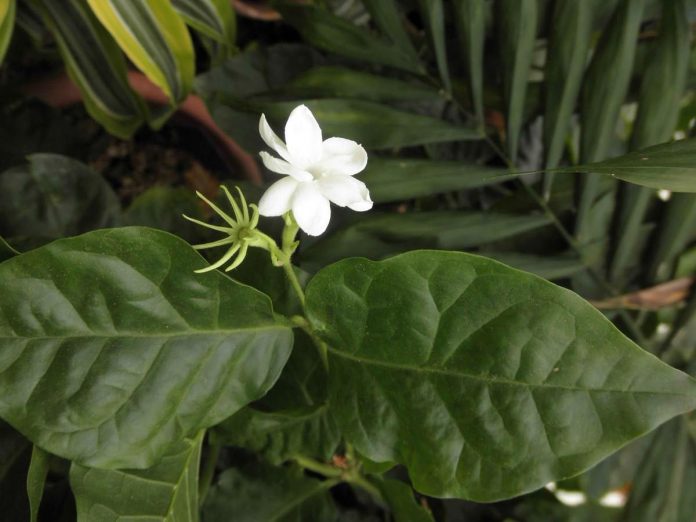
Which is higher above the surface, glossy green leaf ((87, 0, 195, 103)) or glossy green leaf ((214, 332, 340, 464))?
glossy green leaf ((87, 0, 195, 103))

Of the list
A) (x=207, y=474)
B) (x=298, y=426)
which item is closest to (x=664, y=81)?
(x=298, y=426)

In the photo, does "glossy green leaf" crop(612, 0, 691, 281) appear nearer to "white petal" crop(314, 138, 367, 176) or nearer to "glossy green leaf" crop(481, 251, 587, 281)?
"glossy green leaf" crop(481, 251, 587, 281)

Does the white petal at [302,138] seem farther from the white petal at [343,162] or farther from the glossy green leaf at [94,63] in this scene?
the glossy green leaf at [94,63]

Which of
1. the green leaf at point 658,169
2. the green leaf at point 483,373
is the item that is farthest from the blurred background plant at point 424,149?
the green leaf at point 658,169

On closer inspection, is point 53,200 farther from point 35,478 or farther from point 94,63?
point 35,478

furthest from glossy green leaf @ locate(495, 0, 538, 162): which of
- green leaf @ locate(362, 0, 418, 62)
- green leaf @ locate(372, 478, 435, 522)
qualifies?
green leaf @ locate(372, 478, 435, 522)

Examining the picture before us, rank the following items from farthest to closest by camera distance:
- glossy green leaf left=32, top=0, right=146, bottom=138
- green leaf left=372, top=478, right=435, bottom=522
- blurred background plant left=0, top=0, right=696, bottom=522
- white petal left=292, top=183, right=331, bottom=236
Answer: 1. glossy green leaf left=32, top=0, right=146, bottom=138
2. blurred background plant left=0, top=0, right=696, bottom=522
3. green leaf left=372, top=478, right=435, bottom=522
4. white petal left=292, top=183, right=331, bottom=236

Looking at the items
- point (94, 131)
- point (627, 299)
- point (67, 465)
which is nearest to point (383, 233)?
point (627, 299)
